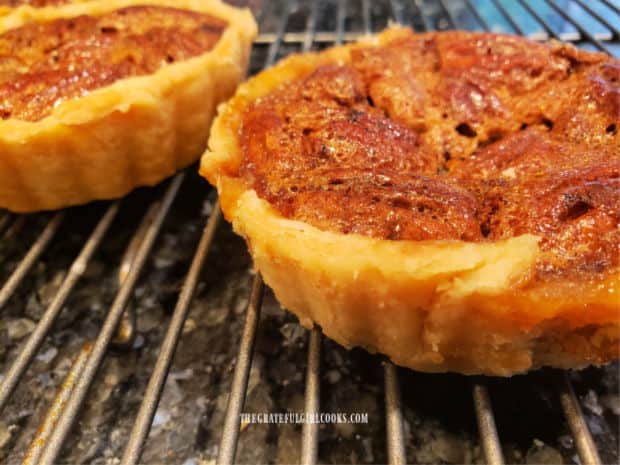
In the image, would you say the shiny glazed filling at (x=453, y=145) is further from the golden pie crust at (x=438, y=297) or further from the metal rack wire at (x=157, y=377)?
the metal rack wire at (x=157, y=377)

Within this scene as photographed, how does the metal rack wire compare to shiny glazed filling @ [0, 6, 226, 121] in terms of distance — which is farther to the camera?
shiny glazed filling @ [0, 6, 226, 121]

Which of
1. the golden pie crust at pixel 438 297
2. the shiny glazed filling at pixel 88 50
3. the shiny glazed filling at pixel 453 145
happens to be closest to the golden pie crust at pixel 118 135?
the shiny glazed filling at pixel 88 50

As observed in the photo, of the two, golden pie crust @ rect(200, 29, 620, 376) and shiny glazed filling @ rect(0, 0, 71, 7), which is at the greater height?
shiny glazed filling @ rect(0, 0, 71, 7)

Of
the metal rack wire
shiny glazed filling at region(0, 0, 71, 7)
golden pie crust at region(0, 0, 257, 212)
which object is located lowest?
the metal rack wire

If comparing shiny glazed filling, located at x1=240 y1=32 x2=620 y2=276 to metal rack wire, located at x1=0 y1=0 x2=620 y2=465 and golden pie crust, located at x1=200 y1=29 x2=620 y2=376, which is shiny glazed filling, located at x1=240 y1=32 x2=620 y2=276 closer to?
golden pie crust, located at x1=200 y1=29 x2=620 y2=376

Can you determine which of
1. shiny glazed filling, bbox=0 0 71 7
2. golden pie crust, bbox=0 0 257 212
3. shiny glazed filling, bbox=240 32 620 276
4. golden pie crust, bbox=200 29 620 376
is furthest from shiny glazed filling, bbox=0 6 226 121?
golden pie crust, bbox=200 29 620 376

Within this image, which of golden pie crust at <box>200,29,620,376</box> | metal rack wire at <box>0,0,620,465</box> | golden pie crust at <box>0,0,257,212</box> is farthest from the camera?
golden pie crust at <box>0,0,257,212</box>

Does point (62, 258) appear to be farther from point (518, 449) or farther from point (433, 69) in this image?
point (518, 449)

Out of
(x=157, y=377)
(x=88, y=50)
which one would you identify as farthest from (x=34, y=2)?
(x=157, y=377)
